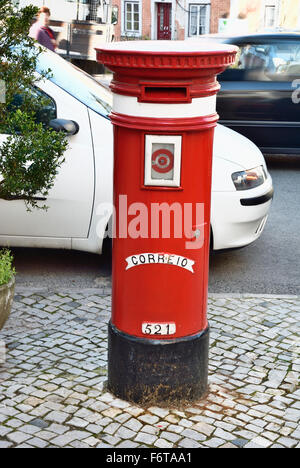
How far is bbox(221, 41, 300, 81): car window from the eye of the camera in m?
9.87

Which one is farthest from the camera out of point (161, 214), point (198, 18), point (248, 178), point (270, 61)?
point (198, 18)

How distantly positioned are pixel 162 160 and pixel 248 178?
256 centimetres

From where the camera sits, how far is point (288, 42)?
9.91 m

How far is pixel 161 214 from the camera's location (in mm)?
3797

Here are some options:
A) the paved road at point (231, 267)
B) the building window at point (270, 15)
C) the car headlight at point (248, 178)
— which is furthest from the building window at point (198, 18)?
the car headlight at point (248, 178)

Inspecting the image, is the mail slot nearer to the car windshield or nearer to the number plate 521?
the number plate 521

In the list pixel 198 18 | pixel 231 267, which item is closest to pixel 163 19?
pixel 198 18

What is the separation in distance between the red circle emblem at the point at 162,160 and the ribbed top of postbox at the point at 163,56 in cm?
42

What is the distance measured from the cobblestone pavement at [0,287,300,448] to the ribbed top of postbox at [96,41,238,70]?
1.82 metres

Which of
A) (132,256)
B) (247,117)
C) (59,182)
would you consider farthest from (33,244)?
(247,117)

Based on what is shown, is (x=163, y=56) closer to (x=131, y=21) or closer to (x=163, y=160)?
(x=163, y=160)

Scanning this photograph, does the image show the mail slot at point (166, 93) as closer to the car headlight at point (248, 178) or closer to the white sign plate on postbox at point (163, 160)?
the white sign plate on postbox at point (163, 160)
